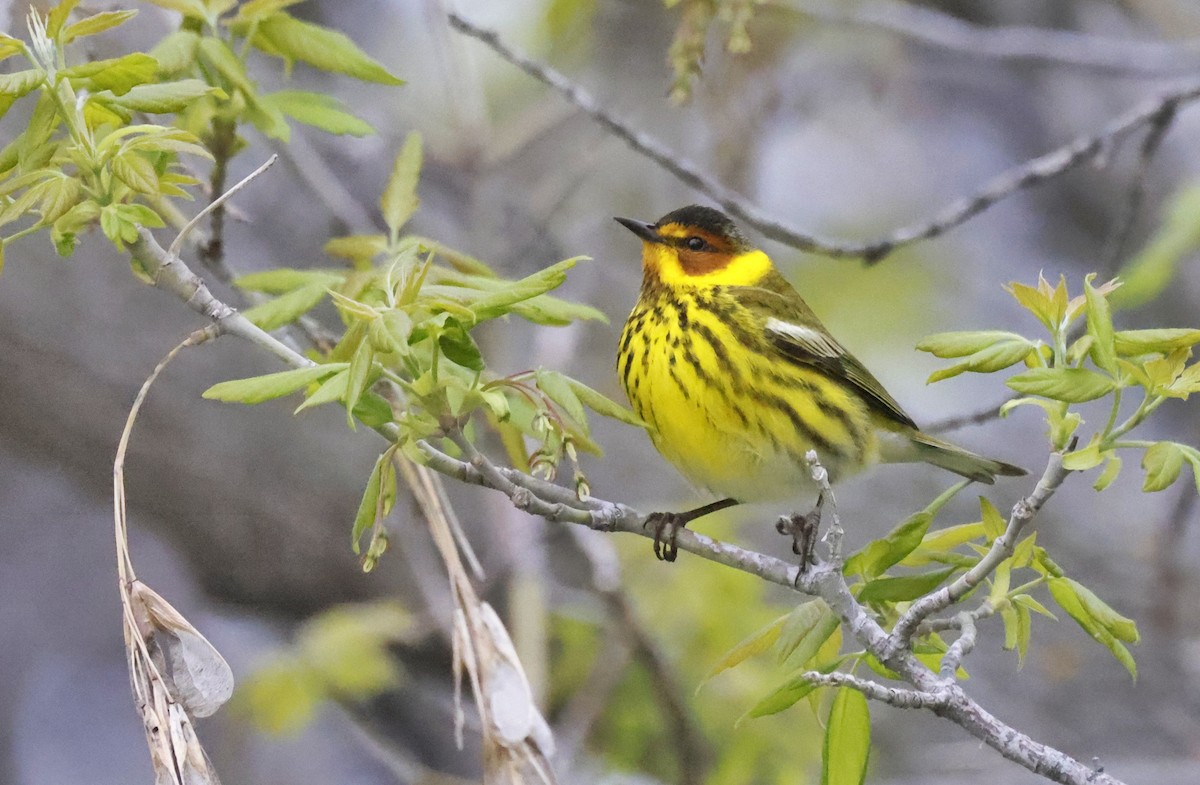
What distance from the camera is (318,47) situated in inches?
81.4

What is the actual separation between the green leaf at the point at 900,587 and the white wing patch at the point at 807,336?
1.07 meters

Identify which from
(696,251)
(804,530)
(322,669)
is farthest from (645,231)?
(322,669)

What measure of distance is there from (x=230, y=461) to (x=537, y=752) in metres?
2.38

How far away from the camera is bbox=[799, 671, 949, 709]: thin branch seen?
5.12 ft

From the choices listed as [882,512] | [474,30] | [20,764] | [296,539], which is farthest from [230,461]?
[882,512]

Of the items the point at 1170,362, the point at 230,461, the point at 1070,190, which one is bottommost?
the point at 230,461

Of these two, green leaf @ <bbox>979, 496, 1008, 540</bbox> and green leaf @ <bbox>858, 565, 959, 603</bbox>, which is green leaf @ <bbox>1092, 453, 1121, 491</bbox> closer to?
green leaf @ <bbox>979, 496, 1008, 540</bbox>

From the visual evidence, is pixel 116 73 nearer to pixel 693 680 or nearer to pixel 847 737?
pixel 847 737

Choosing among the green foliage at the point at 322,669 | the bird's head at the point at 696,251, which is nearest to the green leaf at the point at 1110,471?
the bird's head at the point at 696,251

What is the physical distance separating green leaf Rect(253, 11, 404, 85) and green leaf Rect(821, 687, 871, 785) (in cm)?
119

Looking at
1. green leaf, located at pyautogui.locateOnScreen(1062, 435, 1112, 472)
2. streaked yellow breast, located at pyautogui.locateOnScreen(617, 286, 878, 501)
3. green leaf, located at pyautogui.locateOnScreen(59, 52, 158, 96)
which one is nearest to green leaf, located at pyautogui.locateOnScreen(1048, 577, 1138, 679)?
green leaf, located at pyautogui.locateOnScreen(1062, 435, 1112, 472)

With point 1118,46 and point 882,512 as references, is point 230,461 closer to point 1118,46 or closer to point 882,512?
point 882,512

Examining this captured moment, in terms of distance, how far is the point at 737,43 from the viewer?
2111mm

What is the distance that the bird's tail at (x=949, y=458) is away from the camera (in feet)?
9.12
